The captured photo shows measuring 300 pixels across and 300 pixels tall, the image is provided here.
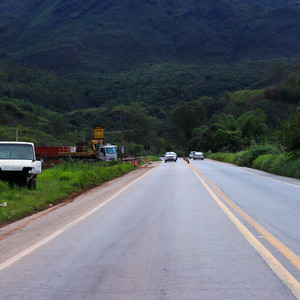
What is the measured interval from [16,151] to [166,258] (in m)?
12.0

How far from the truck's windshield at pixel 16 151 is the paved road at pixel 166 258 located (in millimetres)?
6727

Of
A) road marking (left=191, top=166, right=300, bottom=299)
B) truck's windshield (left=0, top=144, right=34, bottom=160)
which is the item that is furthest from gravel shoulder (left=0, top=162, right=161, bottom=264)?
road marking (left=191, top=166, right=300, bottom=299)

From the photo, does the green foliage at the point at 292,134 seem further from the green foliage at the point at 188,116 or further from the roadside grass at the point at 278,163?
the green foliage at the point at 188,116

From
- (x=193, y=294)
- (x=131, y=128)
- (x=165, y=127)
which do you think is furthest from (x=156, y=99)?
(x=193, y=294)

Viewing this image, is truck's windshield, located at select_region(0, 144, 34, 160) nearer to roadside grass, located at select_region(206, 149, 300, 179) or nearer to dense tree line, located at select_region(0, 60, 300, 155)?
roadside grass, located at select_region(206, 149, 300, 179)

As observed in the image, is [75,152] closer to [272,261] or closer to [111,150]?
[111,150]

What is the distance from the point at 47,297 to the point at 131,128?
12899 centimetres

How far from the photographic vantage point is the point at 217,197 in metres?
14.3

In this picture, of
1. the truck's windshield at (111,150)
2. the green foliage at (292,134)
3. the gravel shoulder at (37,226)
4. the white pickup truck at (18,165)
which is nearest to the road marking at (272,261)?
the gravel shoulder at (37,226)

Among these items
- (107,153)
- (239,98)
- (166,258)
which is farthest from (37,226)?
(239,98)

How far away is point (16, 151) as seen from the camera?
55.5ft

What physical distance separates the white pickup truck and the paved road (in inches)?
206

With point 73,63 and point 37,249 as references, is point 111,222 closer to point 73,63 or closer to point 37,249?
point 37,249

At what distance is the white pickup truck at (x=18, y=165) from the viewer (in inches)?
603
